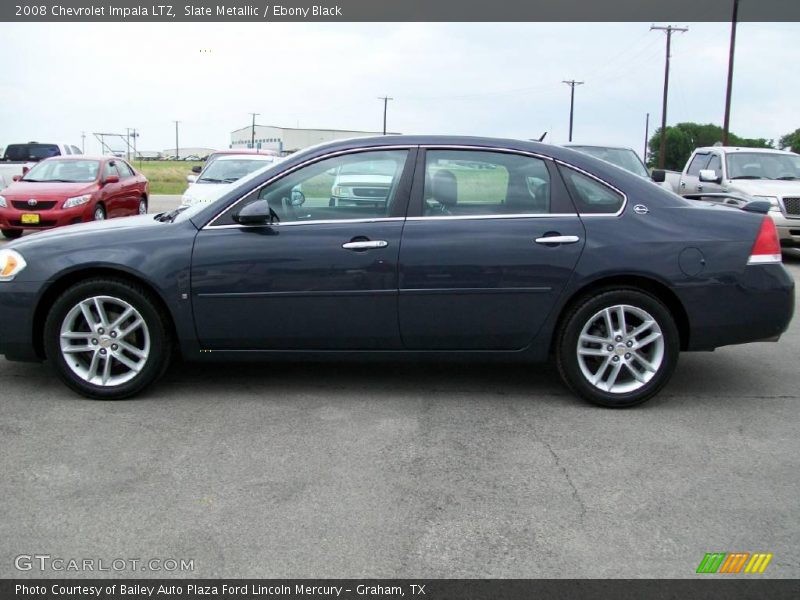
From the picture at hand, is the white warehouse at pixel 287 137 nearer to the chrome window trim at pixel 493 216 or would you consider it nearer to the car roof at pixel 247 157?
the car roof at pixel 247 157

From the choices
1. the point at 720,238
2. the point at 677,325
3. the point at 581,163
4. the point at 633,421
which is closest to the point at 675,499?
the point at 633,421

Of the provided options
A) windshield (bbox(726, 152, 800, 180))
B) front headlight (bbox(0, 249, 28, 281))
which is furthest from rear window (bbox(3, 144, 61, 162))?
front headlight (bbox(0, 249, 28, 281))

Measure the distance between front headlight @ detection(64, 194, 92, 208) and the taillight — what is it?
11.2 m

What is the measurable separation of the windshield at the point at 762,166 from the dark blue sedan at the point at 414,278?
889 centimetres

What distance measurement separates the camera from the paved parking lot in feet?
9.75

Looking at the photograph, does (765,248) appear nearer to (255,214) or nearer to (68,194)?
(255,214)

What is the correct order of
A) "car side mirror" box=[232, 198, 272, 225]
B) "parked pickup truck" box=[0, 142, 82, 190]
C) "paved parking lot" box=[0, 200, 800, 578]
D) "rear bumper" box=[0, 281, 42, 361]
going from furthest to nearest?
1. "parked pickup truck" box=[0, 142, 82, 190]
2. "rear bumper" box=[0, 281, 42, 361]
3. "car side mirror" box=[232, 198, 272, 225]
4. "paved parking lot" box=[0, 200, 800, 578]

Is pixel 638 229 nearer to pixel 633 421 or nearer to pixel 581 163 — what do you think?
pixel 581 163

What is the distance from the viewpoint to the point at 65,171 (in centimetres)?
1435

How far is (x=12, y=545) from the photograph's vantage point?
117 inches

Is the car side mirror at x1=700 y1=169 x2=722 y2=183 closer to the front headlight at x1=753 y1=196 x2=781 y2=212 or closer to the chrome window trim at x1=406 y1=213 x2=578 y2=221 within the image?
the front headlight at x1=753 y1=196 x2=781 y2=212

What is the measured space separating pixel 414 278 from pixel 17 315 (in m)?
2.36
